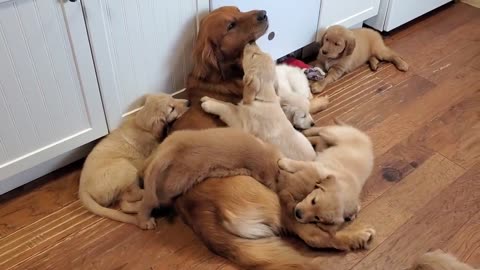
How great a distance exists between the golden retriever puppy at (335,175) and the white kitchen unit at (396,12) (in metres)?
1.11

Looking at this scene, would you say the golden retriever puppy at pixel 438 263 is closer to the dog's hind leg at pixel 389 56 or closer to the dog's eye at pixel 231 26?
the dog's eye at pixel 231 26

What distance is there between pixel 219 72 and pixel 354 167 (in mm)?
637

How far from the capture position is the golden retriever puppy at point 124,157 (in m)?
1.73

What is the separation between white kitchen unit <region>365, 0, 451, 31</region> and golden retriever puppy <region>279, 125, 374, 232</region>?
1.11 m

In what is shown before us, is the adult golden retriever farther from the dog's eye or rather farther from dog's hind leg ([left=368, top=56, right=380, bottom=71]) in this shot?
dog's hind leg ([left=368, top=56, right=380, bottom=71])

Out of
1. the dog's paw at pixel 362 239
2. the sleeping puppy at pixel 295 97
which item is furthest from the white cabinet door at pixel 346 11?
the dog's paw at pixel 362 239

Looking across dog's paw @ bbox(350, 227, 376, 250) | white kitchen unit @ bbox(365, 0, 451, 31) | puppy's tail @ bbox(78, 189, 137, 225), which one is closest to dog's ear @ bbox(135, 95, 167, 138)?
puppy's tail @ bbox(78, 189, 137, 225)

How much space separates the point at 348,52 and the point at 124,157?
1245mm

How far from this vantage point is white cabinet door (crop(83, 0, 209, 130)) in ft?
5.50

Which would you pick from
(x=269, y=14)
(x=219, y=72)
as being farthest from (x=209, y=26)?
(x=269, y=14)

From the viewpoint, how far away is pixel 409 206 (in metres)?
1.79

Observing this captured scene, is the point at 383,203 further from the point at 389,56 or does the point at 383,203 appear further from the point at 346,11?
the point at 346,11

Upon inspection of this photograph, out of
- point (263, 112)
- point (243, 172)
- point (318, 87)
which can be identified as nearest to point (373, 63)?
point (318, 87)

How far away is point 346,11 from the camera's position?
8.29 ft
